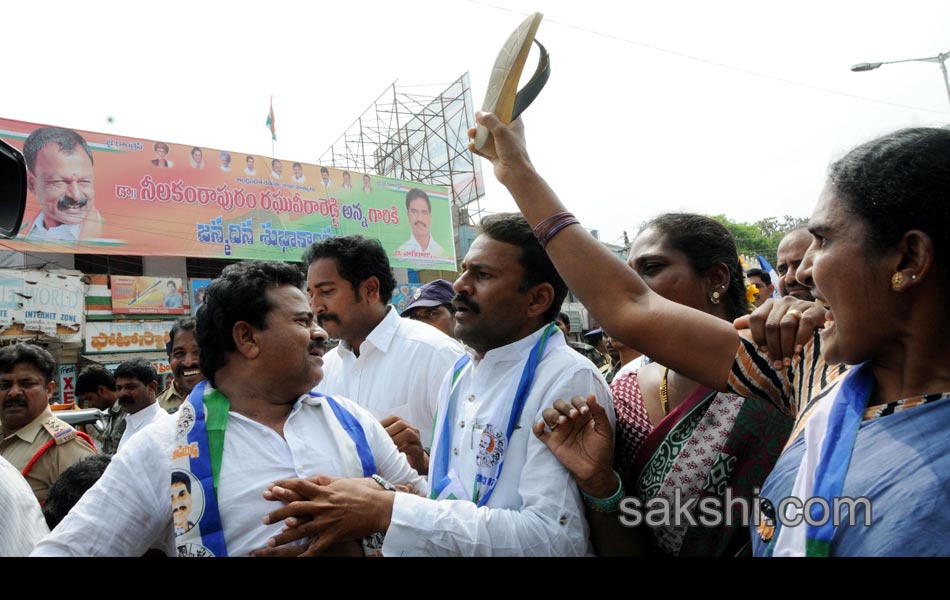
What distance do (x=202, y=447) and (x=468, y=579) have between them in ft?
2.94

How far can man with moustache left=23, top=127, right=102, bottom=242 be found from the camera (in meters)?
15.1

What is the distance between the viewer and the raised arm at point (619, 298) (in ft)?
4.12

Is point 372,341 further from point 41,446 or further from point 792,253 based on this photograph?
point 41,446

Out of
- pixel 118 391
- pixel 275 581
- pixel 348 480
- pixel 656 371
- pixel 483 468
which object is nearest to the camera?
pixel 275 581

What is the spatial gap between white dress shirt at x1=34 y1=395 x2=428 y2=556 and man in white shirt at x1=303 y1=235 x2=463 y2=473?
1.05 metres

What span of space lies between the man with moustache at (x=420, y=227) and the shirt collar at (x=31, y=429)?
1799cm

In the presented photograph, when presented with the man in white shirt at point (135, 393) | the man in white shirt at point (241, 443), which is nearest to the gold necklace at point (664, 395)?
the man in white shirt at point (241, 443)

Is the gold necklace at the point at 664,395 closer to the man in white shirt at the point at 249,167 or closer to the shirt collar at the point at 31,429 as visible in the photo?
the shirt collar at the point at 31,429

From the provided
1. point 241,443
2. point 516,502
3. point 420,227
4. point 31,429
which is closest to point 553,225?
point 516,502

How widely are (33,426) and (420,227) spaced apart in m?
18.7

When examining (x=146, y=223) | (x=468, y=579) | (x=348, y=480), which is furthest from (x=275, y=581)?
(x=146, y=223)

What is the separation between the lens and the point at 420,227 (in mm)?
22188

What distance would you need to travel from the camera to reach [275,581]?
99 centimetres

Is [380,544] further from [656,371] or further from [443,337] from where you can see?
[443,337]
